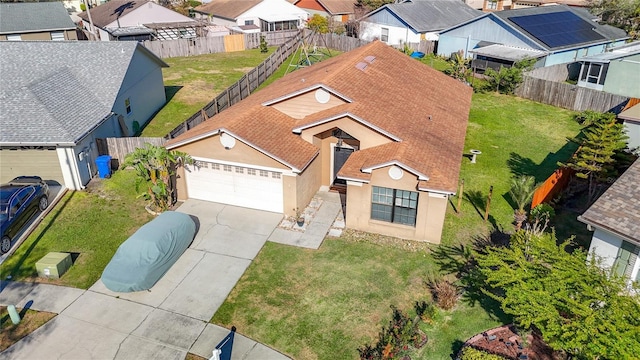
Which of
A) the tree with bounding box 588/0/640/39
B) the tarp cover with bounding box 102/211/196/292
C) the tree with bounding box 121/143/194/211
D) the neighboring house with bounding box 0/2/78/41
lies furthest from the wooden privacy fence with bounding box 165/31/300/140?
the tree with bounding box 588/0/640/39

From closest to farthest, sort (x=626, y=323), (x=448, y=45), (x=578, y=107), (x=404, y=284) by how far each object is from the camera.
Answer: (x=626, y=323) → (x=404, y=284) → (x=578, y=107) → (x=448, y=45)

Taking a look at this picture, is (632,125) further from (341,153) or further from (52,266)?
(52,266)

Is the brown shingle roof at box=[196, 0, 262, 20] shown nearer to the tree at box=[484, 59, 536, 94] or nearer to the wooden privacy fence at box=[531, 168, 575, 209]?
the tree at box=[484, 59, 536, 94]

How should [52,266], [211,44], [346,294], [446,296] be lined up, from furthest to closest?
[211,44], [52,266], [346,294], [446,296]

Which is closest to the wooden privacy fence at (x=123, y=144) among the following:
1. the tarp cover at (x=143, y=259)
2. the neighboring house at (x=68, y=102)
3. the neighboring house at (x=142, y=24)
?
the neighboring house at (x=68, y=102)

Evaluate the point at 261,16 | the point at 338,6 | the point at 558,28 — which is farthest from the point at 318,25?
the point at 558,28

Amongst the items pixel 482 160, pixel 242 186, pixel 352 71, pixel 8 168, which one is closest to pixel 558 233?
pixel 482 160

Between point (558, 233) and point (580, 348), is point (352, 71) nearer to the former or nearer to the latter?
point (558, 233)
